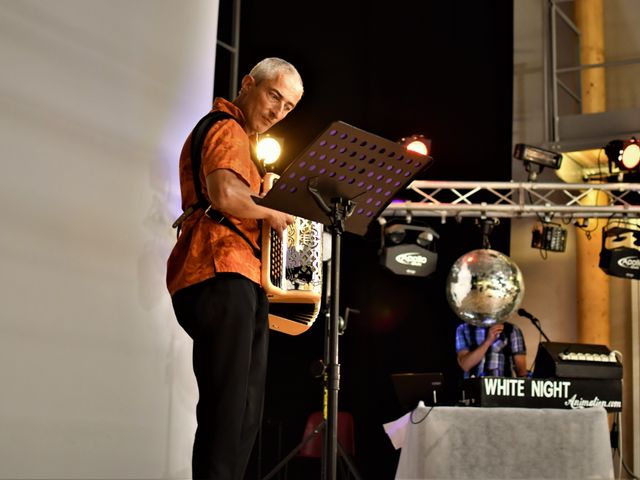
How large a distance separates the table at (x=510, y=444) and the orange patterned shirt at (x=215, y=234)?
6.21 feet

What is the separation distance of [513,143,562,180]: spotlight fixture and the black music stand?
12.8ft

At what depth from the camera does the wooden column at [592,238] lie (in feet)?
25.0

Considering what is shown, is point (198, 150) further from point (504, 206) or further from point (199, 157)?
point (504, 206)

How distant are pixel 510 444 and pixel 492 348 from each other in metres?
2.26

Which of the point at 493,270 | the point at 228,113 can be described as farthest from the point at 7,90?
the point at 493,270

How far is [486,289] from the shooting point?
5.89 m

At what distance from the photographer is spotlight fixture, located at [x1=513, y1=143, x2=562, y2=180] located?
643 cm

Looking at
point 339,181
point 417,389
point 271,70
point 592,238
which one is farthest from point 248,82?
point 592,238

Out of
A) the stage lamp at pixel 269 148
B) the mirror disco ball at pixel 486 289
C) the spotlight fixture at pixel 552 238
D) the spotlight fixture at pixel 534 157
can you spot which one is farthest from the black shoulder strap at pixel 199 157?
the spotlight fixture at pixel 552 238

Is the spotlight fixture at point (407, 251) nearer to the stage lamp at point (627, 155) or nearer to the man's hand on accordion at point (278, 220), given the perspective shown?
the stage lamp at point (627, 155)

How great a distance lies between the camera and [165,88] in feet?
9.14

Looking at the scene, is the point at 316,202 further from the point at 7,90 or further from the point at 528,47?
the point at 528,47

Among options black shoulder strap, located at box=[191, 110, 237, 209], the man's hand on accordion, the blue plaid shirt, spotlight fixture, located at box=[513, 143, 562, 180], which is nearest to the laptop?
the blue plaid shirt

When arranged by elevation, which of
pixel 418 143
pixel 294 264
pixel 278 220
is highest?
pixel 418 143
